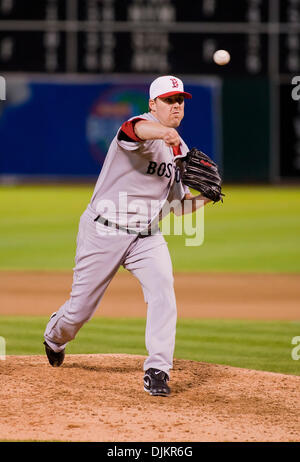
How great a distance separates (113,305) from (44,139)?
1215 cm

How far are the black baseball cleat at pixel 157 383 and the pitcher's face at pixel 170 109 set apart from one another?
1274 millimetres

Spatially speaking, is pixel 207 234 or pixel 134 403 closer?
pixel 134 403

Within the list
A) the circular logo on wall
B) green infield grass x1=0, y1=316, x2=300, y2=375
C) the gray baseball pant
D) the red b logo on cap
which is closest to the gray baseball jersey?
the gray baseball pant

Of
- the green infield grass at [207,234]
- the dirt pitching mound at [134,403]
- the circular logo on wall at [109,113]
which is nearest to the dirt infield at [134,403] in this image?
the dirt pitching mound at [134,403]

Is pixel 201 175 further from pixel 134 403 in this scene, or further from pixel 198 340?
pixel 198 340

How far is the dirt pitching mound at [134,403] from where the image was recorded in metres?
4.01

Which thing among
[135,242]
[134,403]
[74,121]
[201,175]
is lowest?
[134,403]

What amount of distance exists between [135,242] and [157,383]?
74 cm

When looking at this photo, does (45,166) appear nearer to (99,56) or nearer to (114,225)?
(99,56)

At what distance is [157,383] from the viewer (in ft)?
15.3

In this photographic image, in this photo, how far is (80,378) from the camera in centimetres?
501

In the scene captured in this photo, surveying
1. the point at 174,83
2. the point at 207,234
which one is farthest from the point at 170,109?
the point at 207,234

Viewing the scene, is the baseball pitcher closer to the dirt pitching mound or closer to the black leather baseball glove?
the black leather baseball glove

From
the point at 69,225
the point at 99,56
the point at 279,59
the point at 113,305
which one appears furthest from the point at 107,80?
the point at 113,305
